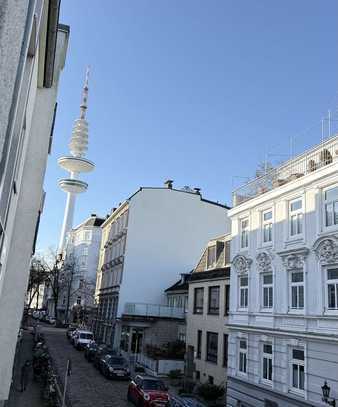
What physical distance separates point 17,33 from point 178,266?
4455 cm

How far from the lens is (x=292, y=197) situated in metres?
19.9

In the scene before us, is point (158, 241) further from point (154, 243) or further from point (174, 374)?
point (174, 374)

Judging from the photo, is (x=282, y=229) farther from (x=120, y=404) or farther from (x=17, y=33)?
(x=17, y=33)

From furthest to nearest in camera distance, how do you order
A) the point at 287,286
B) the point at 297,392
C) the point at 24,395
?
the point at 24,395 → the point at 287,286 → the point at 297,392

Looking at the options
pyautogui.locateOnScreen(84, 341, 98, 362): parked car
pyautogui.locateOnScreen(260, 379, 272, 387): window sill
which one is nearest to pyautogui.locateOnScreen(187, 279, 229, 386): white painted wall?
pyautogui.locateOnScreen(260, 379, 272, 387): window sill

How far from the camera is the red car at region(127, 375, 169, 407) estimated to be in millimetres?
22656

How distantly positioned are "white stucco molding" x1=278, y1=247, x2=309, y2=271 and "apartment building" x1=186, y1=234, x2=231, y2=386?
1106cm

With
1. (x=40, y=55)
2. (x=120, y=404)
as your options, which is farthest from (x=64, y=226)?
(x=40, y=55)

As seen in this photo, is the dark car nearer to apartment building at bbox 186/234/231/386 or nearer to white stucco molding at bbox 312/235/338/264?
apartment building at bbox 186/234/231/386

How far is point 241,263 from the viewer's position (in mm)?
23312

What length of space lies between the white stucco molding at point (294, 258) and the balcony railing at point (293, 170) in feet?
10.9

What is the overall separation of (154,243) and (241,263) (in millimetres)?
23615

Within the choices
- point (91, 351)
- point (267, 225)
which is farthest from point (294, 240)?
point (91, 351)

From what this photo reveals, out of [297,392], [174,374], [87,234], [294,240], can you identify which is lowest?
[174,374]
